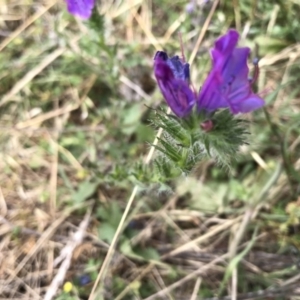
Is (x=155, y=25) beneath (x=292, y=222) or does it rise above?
above

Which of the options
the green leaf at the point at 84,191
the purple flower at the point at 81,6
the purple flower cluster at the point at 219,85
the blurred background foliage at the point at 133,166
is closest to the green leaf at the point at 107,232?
the blurred background foliage at the point at 133,166

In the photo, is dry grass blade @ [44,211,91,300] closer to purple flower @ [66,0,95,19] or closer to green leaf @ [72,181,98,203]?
green leaf @ [72,181,98,203]

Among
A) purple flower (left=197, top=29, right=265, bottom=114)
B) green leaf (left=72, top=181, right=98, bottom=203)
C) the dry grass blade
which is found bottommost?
the dry grass blade

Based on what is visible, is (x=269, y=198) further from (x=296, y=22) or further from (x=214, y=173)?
(x=296, y=22)

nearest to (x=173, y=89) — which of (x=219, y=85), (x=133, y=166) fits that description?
(x=219, y=85)

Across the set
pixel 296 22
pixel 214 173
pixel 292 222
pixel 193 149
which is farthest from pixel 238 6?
pixel 193 149

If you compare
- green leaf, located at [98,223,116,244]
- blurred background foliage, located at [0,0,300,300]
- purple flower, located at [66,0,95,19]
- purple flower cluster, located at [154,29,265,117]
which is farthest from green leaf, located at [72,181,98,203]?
purple flower cluster, located at [154,29,265,117]

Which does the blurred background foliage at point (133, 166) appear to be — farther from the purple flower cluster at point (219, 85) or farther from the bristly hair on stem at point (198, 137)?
the purple flower cluster at point (219, 85)
